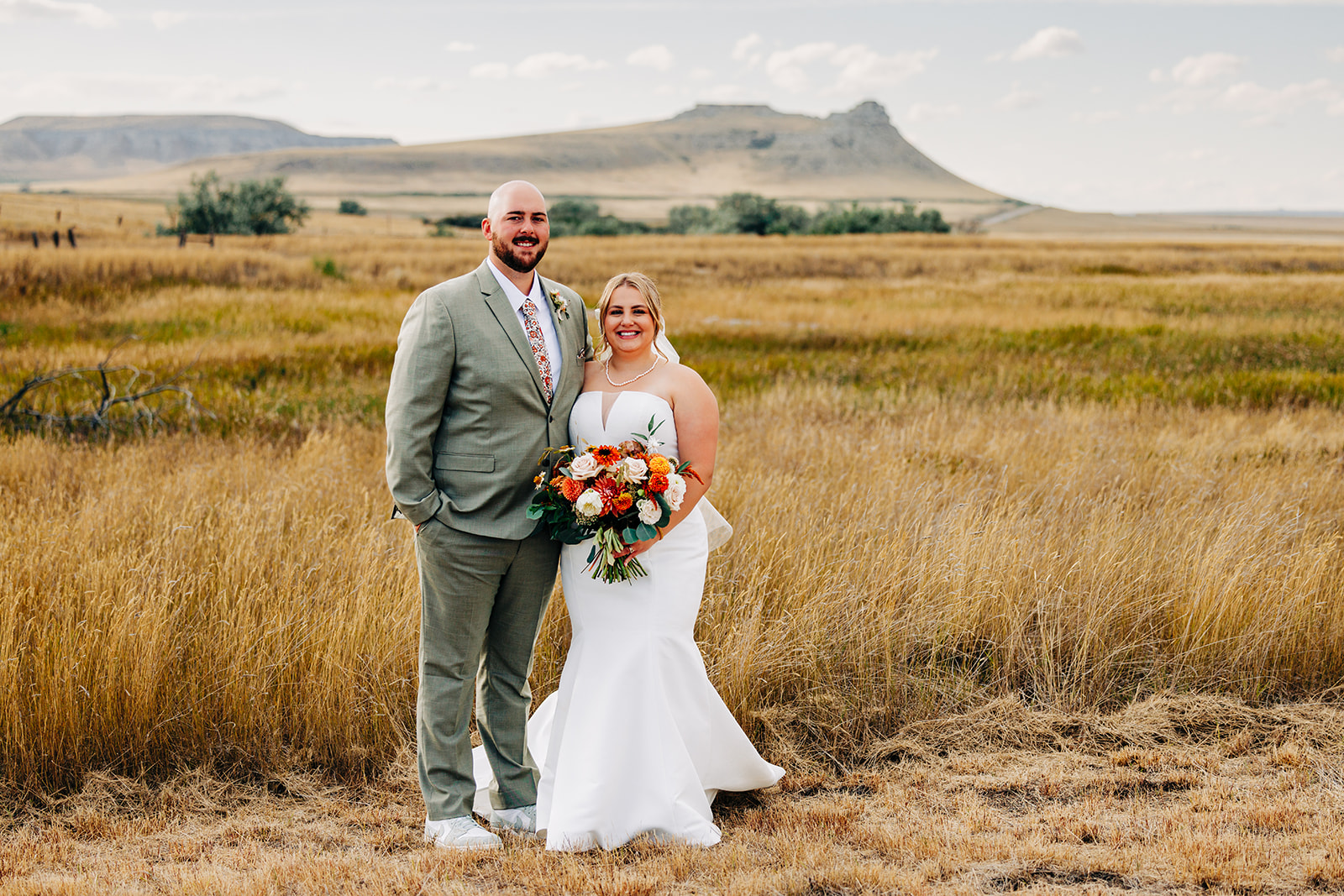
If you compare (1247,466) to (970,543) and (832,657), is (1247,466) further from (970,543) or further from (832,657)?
(832,657)

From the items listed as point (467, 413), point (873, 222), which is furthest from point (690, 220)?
point (467, 413)

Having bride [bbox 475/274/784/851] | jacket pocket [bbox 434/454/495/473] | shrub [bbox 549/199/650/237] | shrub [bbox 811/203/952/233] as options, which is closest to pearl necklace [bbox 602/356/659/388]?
bride [bbox 475/274/784/851]

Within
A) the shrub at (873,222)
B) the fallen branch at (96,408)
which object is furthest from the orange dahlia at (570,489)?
the shrub at (873,222)

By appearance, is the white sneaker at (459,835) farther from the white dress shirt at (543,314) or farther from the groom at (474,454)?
the white dress shirt at (543,314)

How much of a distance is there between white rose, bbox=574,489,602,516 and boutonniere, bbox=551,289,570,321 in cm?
87

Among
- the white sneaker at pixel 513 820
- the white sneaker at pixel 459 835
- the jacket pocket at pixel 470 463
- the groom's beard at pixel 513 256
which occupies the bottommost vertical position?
the white sneaker at pixel 513 820

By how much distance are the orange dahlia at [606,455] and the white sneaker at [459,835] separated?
1.61 m

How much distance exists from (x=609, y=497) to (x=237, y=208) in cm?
6039

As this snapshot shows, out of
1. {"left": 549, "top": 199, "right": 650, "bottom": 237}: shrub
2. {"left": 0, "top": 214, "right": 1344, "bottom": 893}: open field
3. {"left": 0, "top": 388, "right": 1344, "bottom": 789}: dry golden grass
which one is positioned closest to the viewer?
{"left": 0, "top": 214, "right": 1344, "bottom": 893}: open field

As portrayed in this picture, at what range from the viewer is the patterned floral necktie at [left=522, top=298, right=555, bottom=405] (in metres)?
3.89

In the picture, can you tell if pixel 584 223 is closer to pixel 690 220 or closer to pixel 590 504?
pixel 690 220

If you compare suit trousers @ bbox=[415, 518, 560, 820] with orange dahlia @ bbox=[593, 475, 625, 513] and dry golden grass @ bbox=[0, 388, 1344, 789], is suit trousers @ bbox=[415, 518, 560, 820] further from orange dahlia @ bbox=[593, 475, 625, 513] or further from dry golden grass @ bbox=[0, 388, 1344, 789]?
dry golden grass @ bbox=[0, 388, 1344, 789]

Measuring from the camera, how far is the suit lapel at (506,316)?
3.78 meters

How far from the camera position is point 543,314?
13.1 feet
